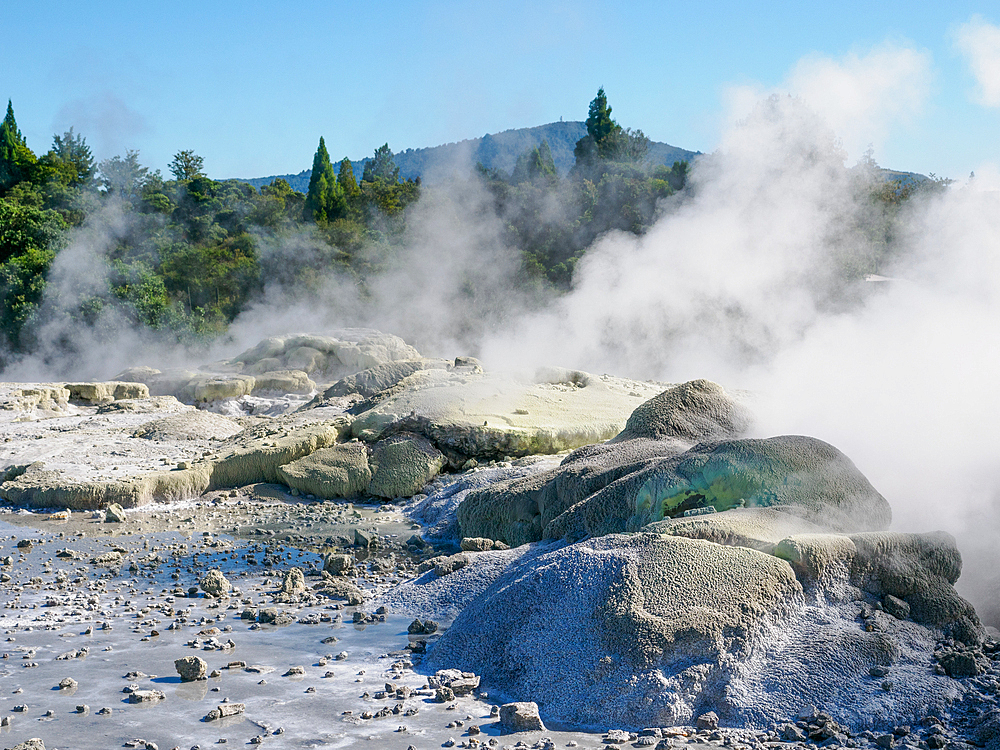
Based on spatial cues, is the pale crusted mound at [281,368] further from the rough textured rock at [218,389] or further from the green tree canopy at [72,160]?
the green tree canopy at [72,160]

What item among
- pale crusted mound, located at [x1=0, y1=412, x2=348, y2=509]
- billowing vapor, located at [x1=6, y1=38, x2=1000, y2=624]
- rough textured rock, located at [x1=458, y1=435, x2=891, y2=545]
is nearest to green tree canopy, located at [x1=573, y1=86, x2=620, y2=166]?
billowing vapor, located at [x1=6, y1=38, x2=1000, y2=624]

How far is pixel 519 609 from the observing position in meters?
3.83

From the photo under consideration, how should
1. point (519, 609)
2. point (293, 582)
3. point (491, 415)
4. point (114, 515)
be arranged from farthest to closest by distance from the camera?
point (491, 415)
point (114, 515)
point (293, 582)
point (519, 609)

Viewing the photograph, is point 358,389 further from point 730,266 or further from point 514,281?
point 514,281

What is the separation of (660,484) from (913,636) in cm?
175

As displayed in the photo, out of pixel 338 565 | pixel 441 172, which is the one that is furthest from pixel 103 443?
pixel 441 172

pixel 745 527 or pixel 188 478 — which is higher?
pixel 745 527

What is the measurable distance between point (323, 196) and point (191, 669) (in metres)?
29.7

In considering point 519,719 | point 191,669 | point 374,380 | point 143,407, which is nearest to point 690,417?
point 519,719

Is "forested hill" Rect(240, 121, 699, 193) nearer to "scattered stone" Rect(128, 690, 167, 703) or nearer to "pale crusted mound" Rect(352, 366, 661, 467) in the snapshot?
"pale crusted mound" Rect(352, 366, 661, 467)

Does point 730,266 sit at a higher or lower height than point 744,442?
higher

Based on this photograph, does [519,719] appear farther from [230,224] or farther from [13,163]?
[13,163]

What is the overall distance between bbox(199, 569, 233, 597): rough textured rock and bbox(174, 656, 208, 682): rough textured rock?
141 cm

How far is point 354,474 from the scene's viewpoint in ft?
28.0
